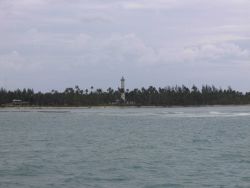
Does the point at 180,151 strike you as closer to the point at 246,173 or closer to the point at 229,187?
the point at 246,173

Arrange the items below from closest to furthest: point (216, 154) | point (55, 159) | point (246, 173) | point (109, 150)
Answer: point (246, 173) → point (55, 159) → point (216, 154) → point (109, 150)

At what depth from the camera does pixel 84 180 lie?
32.5m

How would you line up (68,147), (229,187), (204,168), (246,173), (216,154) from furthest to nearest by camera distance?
(68,147) → (216,154) → (204,168) → (246,173) → (229,187)

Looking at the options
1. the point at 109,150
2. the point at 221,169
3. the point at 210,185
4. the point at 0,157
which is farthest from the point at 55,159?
the point at 210,185

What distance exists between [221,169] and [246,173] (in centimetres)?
225

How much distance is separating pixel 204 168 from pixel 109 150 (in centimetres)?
1479

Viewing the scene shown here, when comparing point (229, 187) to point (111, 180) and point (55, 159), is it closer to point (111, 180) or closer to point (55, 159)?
point (111, 180)

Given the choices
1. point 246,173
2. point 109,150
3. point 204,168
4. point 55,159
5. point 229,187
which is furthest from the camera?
point 109,150

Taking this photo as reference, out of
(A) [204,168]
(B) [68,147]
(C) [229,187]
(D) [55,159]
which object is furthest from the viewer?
(B) [68,147]

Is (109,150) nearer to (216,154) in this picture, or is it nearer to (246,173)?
(216,154)

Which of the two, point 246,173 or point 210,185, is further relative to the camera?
point 246,173

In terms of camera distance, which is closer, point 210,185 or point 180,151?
point 210,185

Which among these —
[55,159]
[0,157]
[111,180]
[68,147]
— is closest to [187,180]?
[111,180]

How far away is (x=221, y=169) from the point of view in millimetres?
36812
